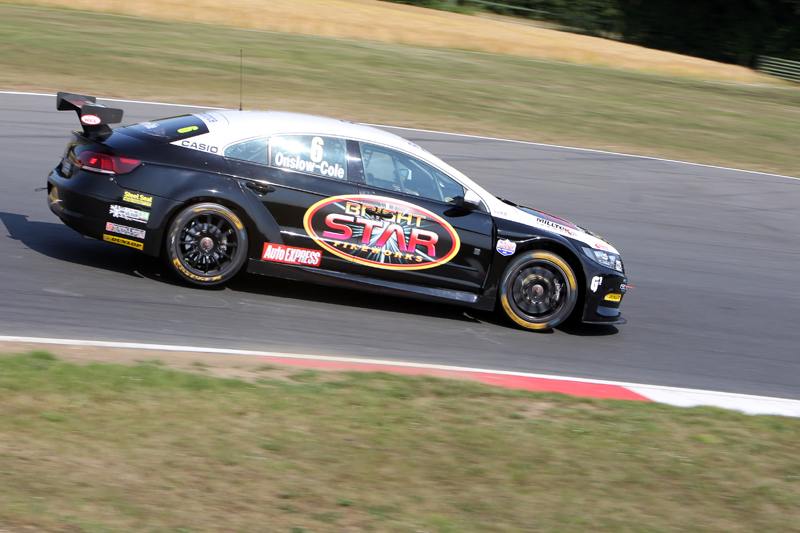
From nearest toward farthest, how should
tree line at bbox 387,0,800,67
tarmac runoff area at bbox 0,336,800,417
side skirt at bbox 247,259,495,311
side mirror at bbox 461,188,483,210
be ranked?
tarmac runoff area at bbox 0,336,800,417, side skirt at bbox 247,259,495,311, side mirror at bbox 461,188,483,210, tree line at bbox 387,0,800,67

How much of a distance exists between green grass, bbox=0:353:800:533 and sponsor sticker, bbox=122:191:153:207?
6.45 ft

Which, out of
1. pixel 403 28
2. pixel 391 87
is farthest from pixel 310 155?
pixel 403 28

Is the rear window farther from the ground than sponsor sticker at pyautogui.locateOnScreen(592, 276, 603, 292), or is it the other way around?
the rear window

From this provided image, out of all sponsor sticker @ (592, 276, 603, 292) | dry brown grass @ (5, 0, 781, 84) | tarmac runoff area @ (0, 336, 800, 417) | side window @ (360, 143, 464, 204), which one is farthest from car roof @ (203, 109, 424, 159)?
dry brown grass @ (5, 0, 781, 84)

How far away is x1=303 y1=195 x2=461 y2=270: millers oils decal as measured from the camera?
7223 millimetres

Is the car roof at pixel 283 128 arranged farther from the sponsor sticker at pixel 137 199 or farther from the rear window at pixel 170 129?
the sponsor sticker at pixel 137 199

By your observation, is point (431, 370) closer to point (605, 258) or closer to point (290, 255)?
point (290, 255)

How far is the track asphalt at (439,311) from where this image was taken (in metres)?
6.62

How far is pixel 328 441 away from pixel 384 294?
3.33 m

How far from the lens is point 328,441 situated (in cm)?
471

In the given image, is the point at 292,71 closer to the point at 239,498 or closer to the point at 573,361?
the point at 573,361

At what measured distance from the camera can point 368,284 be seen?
24.2ft

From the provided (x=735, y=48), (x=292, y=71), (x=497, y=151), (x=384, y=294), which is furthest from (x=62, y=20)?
(x=735, y=48)

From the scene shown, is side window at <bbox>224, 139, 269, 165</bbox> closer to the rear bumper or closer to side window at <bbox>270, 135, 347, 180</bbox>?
side window at <bbox>270, 135, 347, 180</bbox>
